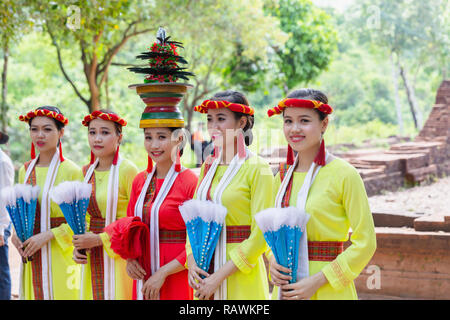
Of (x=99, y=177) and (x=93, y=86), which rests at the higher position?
(x=93, y=86)

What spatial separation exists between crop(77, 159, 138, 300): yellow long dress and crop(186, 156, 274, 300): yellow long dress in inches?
28.7

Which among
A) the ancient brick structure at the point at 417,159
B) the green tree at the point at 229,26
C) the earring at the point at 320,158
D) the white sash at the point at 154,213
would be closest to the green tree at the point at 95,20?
the green tree at the point at 229,26

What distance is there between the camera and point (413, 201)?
21.7 ft

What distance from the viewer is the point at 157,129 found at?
2.85m

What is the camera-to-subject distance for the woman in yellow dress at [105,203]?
3146 mm

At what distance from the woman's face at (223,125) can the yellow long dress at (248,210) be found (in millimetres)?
166

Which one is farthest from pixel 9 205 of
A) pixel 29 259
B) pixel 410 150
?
pixel 410 150

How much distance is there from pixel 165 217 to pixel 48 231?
3.24ft

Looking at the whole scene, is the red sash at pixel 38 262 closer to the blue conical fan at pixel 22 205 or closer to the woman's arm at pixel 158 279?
the blue conical fan at pixel 22 205

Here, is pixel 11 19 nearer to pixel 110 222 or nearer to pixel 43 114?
pixel 43 114

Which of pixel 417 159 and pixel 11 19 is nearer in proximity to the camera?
pixel 11 19

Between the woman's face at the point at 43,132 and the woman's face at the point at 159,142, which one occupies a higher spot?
the woman's face at the point at 43,132

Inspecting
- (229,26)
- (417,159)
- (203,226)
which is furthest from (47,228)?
(229,26)

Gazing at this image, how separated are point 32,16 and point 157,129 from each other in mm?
4984
